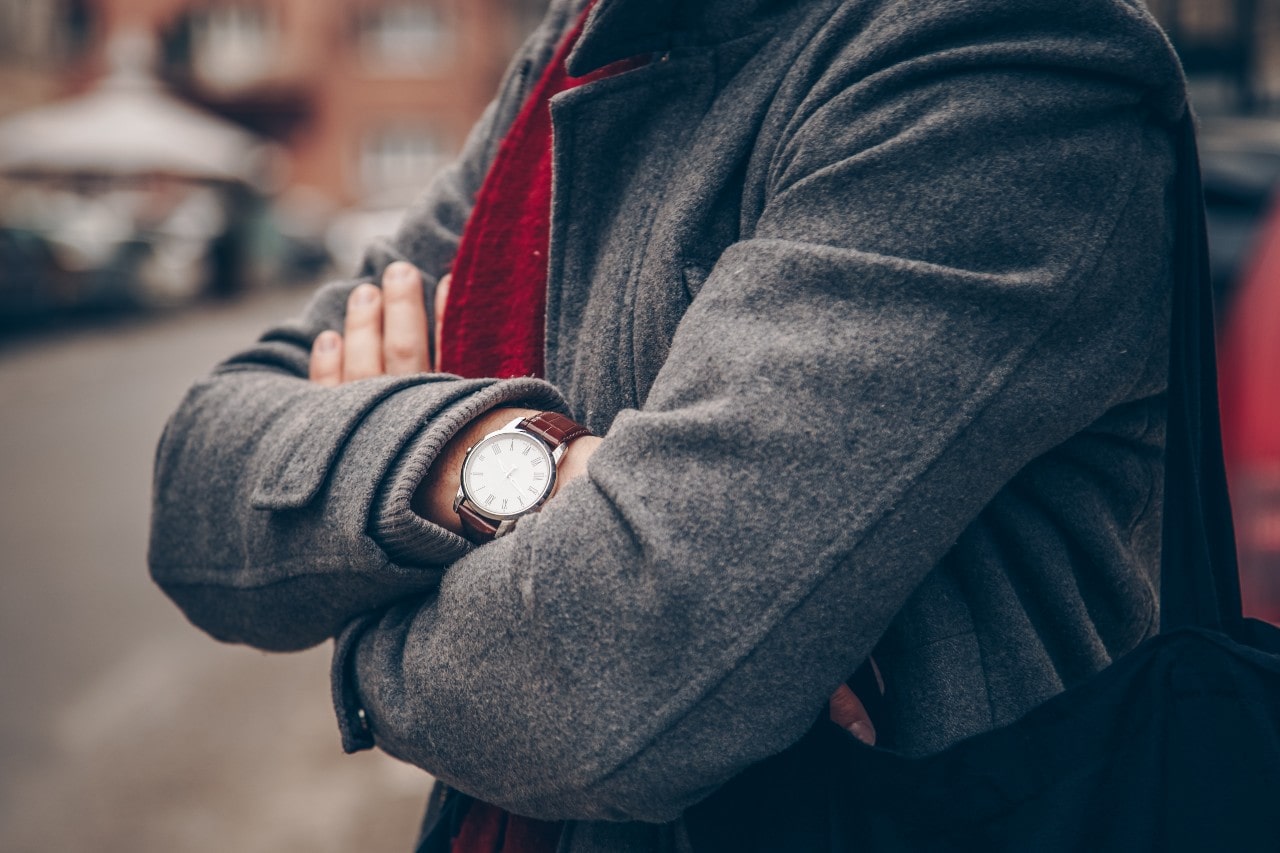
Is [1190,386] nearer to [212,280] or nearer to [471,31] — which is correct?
[212,280]

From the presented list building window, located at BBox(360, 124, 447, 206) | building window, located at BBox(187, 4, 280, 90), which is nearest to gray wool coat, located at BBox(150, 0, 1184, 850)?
building window, located at BBox(360, 124, 447, 206)

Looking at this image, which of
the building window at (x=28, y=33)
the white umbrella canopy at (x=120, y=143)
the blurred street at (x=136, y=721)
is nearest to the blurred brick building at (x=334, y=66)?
the building window at (x=28, y=33)

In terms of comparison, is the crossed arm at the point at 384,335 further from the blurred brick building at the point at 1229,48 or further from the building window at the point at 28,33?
the building window at the point at 28,33

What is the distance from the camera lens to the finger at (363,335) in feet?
4.45

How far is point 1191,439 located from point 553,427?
23.4 inches

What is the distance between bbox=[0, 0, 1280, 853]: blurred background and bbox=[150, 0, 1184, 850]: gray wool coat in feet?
5.07

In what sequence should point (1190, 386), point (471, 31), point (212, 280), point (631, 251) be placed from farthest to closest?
point (471, 31) → point (212, 280) → point (631, 251) → point (1190, 386)

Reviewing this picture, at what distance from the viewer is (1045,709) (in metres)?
0.97

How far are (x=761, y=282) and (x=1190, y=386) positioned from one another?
417mm

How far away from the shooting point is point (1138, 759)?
94cm

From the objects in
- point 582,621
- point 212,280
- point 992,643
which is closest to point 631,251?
point 582,621

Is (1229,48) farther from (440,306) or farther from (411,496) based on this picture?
(411,496)

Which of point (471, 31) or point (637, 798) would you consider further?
point (471, 31)

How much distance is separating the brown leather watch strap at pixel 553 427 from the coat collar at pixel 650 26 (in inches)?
14.2
